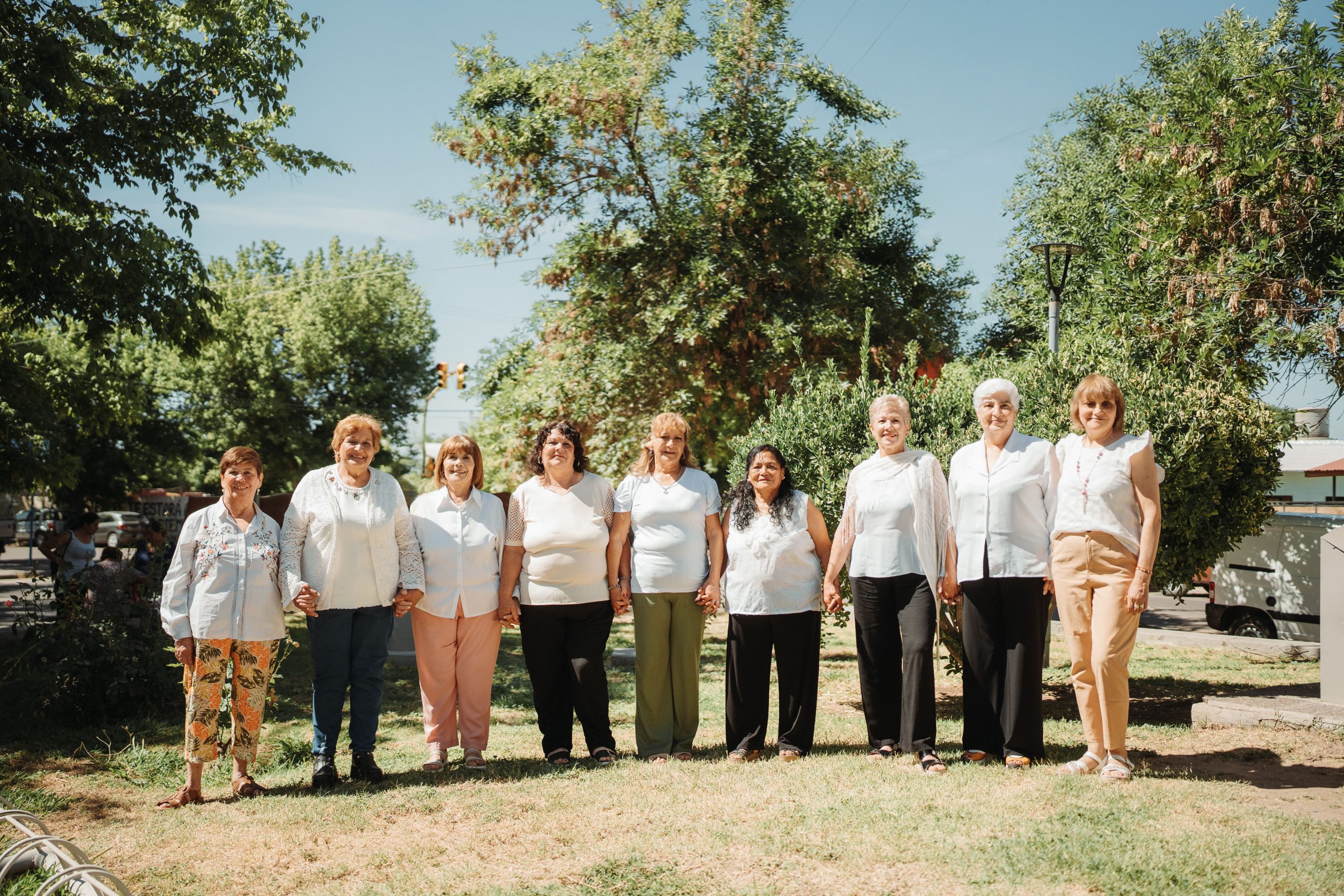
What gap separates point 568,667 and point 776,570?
1373 mm

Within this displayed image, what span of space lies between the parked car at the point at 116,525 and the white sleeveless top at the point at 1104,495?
34608mm

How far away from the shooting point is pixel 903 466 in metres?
5.70

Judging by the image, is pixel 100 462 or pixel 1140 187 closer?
pixel 1140 187

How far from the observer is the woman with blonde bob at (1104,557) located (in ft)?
17.1

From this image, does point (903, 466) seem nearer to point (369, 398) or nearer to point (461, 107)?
point (461, 107)

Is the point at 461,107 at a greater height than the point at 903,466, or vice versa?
the point at 461,107

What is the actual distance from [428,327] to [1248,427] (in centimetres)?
3687

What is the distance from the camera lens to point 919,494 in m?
5.62

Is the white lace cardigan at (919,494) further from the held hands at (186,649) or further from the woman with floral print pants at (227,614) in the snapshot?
the held hands at (186,649)

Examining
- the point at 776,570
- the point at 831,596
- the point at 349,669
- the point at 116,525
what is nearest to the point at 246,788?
the point at 349,669

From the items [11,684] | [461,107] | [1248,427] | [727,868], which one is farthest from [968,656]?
[461,107]

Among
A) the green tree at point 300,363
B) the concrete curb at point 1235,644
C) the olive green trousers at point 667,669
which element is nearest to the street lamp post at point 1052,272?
the concrete curb at point 1235,644

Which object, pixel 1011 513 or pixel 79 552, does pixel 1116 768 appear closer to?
pixel 1011 513

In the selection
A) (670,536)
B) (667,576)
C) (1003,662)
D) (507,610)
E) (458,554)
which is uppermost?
(670,536)
